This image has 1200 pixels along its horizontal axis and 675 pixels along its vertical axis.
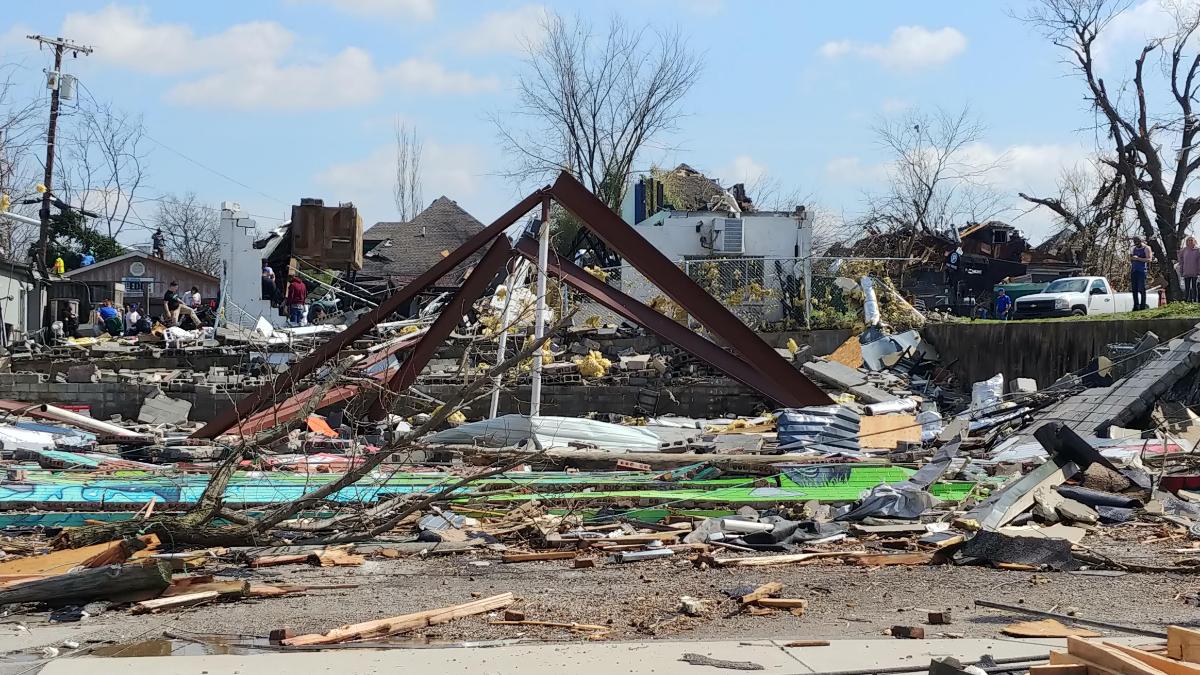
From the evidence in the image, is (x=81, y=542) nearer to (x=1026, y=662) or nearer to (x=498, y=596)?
(x=498, y=596)

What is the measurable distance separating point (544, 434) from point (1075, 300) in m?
16.7

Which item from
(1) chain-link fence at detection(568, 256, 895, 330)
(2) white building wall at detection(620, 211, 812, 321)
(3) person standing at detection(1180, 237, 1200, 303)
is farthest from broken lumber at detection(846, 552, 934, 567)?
(2) white building wall at detection(620, 211, 812, 321)

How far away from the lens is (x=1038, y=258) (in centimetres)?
3734

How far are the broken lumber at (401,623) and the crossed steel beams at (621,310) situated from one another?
7.81 meters

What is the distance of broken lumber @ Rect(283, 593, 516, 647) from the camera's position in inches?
228

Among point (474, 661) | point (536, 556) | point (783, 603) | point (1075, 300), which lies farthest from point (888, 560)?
point (1075, 300)

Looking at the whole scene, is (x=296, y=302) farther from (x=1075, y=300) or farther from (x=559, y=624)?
(x=559, y=624)

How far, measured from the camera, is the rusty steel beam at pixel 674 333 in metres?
14.5

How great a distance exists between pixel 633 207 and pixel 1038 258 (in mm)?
13134

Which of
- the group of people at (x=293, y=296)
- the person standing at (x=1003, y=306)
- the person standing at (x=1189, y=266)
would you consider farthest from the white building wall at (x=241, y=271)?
the person standing at (x=1189, y=266)

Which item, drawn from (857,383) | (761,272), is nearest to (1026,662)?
(857,383)

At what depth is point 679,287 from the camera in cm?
1435

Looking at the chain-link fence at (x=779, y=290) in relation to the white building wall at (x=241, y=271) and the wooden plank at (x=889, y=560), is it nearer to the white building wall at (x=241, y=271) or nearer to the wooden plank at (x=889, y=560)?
the white building wall at (x=241, y=271)

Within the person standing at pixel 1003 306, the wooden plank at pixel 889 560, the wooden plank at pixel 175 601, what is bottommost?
the wooden plank at pixel 175 601
